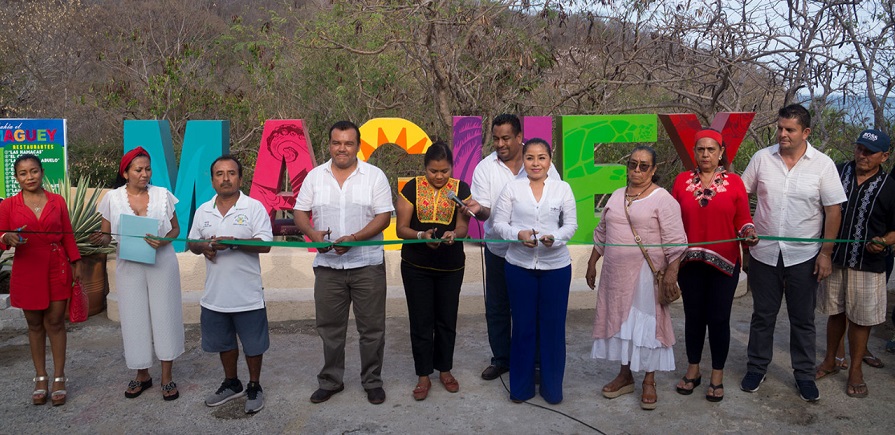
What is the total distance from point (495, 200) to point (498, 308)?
2.53 feet

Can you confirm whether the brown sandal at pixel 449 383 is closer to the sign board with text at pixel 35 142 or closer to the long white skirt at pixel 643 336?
the long white skirt at pixel 643 336

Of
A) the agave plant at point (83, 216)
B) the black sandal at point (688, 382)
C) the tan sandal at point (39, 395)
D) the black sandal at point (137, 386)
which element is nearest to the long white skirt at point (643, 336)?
the black sandal at point (688, 382)

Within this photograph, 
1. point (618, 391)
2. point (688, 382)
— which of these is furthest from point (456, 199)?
point (688, 382)

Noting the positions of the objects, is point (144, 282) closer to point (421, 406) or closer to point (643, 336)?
point (421, 406)

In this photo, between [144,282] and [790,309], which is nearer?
[144,282]

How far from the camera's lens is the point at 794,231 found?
4.88m

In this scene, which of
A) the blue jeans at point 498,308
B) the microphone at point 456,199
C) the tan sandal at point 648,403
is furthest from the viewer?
the blue jeans at point 498,308

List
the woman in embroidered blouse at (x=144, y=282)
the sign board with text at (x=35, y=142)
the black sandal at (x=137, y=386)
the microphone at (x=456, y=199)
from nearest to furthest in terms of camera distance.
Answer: the microphone at (x=456, y=199) → the woman in embroidered blouse at (x=144, y=282) → the black sandal at (x=137, y=386) → the sign board with text at (x=35, y=142)

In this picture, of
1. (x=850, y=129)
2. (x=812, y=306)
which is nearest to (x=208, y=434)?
(x=812, y=306)

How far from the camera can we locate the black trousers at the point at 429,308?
15.8ft

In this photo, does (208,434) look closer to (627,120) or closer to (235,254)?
(235,254)

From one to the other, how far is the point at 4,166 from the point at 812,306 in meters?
7.71

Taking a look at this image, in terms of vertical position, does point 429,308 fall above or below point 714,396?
above

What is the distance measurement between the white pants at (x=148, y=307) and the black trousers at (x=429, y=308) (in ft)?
5.06
